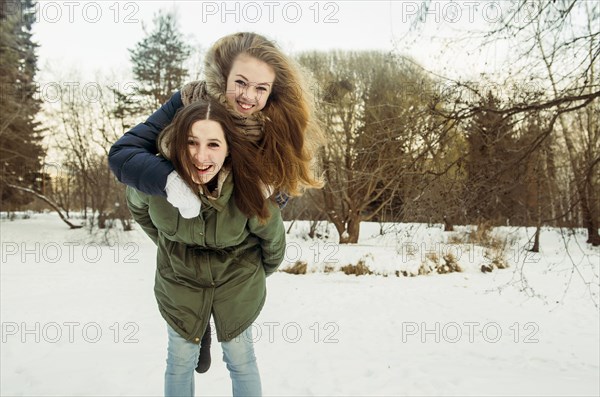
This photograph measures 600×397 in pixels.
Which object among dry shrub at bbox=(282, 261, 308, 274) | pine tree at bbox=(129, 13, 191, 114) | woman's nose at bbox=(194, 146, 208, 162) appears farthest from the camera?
pine tree at bbox=(129, 13, 191, 114)

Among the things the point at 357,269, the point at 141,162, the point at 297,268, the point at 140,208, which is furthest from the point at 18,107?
the point at 141,162

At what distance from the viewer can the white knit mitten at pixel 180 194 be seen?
1393mm

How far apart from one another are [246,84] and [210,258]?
2.48ft

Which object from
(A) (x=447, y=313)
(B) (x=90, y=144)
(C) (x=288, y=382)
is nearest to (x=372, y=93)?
(A) (x=447, y=313)

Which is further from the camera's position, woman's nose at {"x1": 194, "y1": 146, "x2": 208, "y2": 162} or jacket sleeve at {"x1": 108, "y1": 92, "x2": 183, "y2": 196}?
woman's nose at {"x1": 194, "y1": 146, "x2": 208, "y2": 162}

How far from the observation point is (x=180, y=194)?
140 cm

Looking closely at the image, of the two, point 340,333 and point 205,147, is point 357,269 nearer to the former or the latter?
point 340,333

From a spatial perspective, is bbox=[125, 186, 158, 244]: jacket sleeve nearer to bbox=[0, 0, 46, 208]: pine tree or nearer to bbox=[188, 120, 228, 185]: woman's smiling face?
bbox=[188, 120, 228, 185]: woman's smiling face

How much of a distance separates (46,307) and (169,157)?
5.37m

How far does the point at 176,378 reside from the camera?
173cm

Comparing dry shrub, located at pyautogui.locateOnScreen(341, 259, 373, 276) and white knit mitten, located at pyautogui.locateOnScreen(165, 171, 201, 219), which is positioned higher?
white knit mitten, located at pyautogui.locateOnScreen(165, 171, 201, 219)

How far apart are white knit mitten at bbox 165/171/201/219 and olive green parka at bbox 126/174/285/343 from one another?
125mm

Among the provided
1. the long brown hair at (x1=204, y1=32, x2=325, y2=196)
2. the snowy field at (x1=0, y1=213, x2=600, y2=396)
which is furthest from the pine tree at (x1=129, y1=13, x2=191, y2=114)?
the long brown hair at (x1=204, y1=32, x2=325, y2=196)

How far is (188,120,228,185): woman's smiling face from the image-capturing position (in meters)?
1.48
